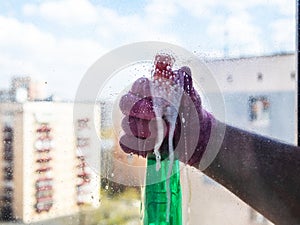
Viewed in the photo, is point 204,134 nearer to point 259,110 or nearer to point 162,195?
point 162,195

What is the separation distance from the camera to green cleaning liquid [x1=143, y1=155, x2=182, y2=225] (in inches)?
18.0

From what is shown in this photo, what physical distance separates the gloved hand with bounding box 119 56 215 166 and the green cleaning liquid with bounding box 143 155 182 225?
18mm

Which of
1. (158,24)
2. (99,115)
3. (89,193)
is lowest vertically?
(89,193)

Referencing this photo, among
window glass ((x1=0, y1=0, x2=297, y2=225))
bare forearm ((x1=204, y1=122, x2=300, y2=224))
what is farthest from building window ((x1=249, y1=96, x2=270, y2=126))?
bare forearm ((x1=204, y1=122, x2=300, y2=224))

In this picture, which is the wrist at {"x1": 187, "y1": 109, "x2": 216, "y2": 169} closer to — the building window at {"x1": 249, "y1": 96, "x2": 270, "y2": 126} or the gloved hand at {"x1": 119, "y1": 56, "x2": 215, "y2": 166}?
the gloved hand at {"x1": 119, "y1": 56, "x2": 215, "y2": 166}

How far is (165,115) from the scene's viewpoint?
426 millimetres

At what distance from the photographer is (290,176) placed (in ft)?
1.50

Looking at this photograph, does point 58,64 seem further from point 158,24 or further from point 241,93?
point 241,93

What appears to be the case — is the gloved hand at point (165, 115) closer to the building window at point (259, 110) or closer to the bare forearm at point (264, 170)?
the bare forearm at point (264, 170)

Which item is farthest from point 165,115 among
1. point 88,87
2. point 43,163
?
point 43,163

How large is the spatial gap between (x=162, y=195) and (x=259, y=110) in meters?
0.31

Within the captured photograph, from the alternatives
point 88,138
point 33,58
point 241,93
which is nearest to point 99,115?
point 88,138

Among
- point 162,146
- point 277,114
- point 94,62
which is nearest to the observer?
point 162,146

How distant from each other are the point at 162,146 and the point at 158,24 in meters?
0.24
